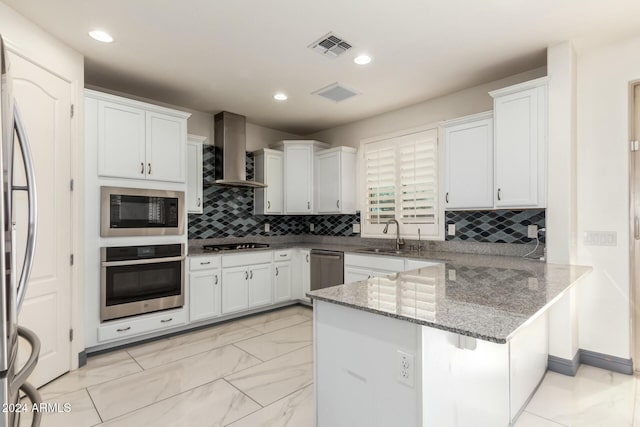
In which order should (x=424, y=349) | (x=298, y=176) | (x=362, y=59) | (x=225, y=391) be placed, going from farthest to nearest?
(x=298, y=176)
(x=362, y=59)
(x=225, y=391)
(x=424, y=349)

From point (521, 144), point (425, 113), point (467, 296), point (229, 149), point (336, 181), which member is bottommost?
point (467, 296)

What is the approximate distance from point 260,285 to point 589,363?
11.1 feet

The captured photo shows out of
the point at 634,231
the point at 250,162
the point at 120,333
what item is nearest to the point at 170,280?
the point at 120,333

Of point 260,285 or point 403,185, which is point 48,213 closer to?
point 260,285

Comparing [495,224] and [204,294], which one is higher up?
[495,224]

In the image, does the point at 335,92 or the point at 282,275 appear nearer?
the point at 335,92

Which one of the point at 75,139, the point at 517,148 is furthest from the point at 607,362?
the point at 75,139

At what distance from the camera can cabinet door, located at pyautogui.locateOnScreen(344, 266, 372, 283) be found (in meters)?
3.81

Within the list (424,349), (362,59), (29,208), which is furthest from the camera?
(362,59)

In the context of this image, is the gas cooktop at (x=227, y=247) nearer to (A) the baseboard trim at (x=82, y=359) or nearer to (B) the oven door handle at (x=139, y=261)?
(B) the oven door handle at (x=139, y=261)

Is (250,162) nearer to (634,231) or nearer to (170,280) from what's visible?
(170,280)

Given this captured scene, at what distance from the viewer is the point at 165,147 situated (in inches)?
133

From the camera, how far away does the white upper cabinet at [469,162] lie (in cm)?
308

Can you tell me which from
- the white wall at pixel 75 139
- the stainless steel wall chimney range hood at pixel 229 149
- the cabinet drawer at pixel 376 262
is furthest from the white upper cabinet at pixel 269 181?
the white wall at pixel 75 139
